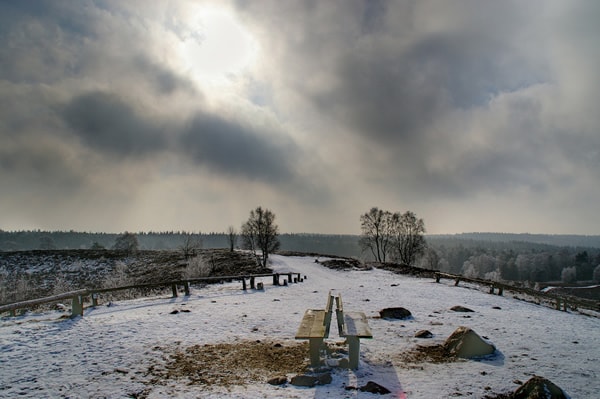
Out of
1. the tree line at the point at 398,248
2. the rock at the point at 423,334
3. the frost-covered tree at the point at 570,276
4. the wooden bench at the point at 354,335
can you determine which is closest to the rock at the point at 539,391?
the wooden bench at the point at 354,335

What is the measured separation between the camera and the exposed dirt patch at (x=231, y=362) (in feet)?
19.9

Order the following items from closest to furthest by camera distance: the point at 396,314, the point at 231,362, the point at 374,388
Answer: the point at 374,388
the point at 231,362
the point at 396,314

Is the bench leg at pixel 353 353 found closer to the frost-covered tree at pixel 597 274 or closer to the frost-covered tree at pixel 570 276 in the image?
the frost-covered tree at pixel 570 276

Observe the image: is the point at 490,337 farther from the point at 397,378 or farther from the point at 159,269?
the point at 159,269

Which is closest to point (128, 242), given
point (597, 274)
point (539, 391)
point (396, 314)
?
point (396, 314)

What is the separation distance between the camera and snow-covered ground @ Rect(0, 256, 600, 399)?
555 centimetres

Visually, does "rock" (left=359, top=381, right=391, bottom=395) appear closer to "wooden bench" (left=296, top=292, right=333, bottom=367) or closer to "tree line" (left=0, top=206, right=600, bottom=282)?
"wooden bench" (left=296, top=292, right=333, bottom=367)

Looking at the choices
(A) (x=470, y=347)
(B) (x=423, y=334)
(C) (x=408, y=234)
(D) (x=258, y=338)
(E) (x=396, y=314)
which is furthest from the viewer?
(C) (x=408, y=234)

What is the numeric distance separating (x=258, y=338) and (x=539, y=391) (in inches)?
251

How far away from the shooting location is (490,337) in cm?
877

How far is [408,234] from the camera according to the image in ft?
181

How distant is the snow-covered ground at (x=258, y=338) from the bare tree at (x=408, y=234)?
41.7m

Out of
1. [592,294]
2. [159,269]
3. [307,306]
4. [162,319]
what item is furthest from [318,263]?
[592,294]

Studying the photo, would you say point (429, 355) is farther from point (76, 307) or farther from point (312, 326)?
point (76, 307)
